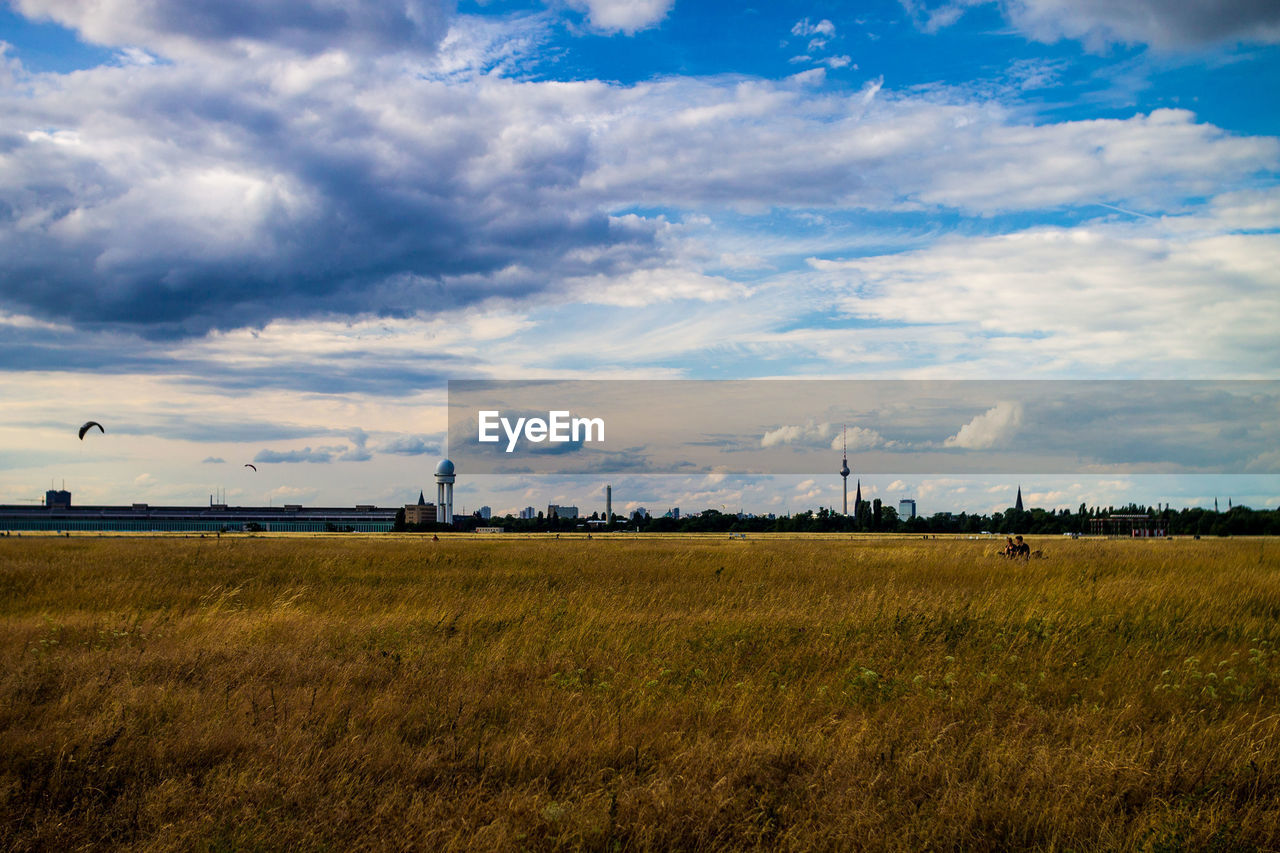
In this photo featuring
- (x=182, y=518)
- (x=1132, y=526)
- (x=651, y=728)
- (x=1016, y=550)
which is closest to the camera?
(x=651, y=728)

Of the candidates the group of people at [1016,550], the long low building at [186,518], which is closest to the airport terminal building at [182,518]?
the long low building at [186,518]

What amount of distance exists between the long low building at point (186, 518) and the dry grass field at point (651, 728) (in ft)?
553

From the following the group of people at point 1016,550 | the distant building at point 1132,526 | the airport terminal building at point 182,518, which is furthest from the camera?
the airport terminal building at point 182,518

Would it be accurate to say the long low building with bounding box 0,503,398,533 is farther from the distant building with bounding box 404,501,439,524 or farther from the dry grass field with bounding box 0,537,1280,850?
the dry grass field with bounding box 0,537,1280,850

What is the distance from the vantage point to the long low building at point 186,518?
175 m

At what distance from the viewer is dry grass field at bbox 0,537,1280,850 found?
17.7 ft

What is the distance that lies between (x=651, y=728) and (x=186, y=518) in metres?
205

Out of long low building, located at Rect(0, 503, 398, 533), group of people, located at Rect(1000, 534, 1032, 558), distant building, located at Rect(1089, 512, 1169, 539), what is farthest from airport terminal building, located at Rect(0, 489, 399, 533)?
group of people, located at Rect(1000, 534, 1032, 558)

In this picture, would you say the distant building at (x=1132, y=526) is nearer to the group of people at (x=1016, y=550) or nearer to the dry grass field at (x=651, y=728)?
the group of people at (x=1016, y=550)

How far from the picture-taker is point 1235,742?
269 inches

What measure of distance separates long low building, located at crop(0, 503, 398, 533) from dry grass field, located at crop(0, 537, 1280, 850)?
553ft

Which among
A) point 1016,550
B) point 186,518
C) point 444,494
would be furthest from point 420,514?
point 1016,550

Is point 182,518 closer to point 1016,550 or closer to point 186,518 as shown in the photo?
point 186,518

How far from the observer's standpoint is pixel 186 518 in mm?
182500
